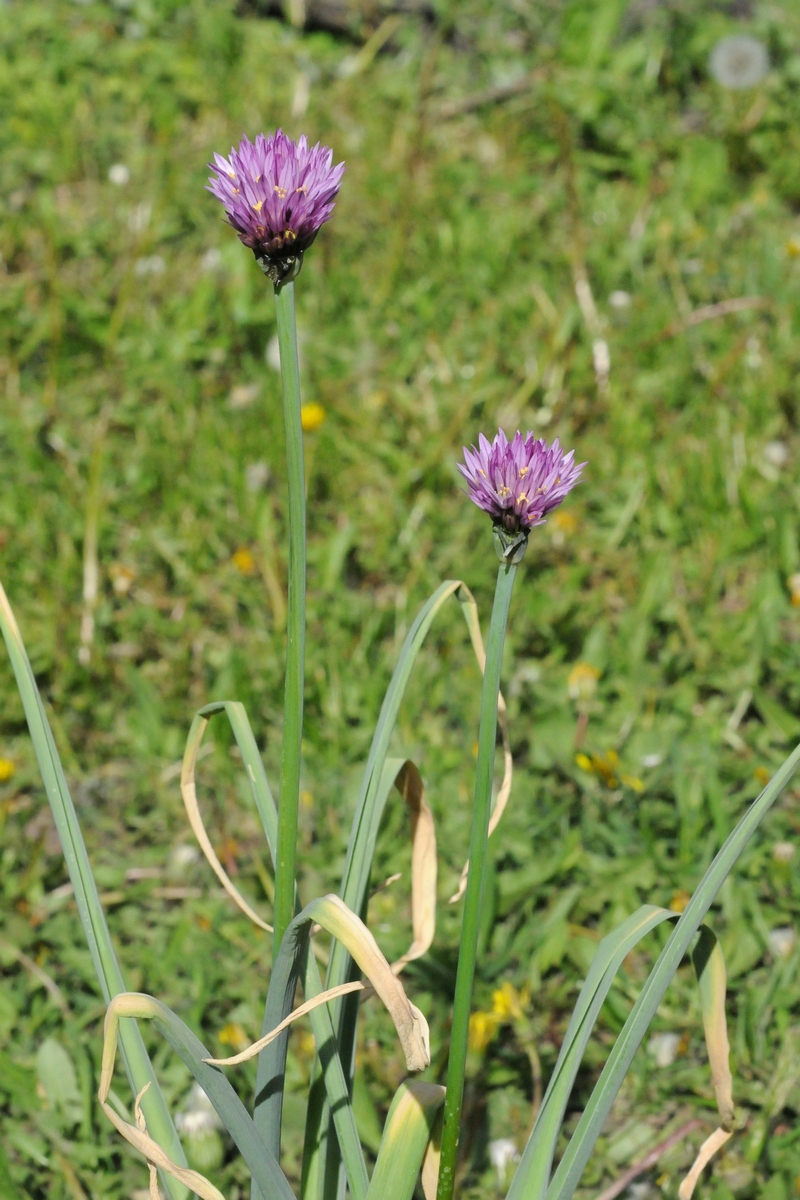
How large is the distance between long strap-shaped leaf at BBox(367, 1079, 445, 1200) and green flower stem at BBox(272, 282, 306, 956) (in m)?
0.18

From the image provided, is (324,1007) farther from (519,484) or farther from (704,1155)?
(519,484)

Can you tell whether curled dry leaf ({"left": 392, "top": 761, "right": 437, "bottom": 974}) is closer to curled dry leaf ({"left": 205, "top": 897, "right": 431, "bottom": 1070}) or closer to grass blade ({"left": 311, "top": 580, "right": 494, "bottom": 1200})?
grass blade ({"left": 311, "top": 580, "right": 494, "bottom": 1200})

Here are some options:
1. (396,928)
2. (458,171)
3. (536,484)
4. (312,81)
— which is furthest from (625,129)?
(536,484)

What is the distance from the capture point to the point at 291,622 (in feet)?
3.27

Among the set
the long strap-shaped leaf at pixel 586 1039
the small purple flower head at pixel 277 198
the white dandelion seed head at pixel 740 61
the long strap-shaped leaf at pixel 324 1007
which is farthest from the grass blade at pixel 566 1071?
the white dandelion seed head at pixel 740 61

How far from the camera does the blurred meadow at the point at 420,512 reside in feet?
5.52

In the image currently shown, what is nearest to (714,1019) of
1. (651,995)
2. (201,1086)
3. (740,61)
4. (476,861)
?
(651,995)

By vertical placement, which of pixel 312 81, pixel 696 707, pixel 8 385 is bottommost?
pixel 696 707

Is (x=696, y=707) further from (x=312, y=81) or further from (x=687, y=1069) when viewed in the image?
(x=312, y=81)

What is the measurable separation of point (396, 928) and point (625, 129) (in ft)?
8.69

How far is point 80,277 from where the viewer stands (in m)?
3.04

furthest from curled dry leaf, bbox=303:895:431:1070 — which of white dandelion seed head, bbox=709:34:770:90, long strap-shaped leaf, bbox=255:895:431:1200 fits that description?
white dandelion seed head, bbox=709:34:770:90

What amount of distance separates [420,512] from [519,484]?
5.19 feet

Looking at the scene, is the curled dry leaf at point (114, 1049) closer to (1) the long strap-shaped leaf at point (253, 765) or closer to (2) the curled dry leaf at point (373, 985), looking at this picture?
(2) the curled dry leaf at point (373, 985)
